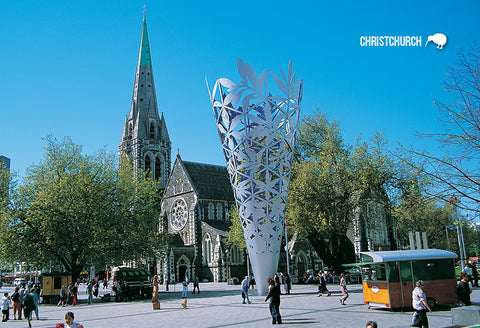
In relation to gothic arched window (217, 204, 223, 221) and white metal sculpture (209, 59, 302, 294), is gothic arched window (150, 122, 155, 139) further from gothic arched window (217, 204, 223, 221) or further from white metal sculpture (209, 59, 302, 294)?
white metal sculpture (209, 59, 302, 294)

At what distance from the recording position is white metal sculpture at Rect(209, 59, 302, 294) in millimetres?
24797

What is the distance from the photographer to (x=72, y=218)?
3048 centimetres

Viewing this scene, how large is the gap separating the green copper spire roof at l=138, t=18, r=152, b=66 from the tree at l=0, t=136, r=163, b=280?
52224 mm

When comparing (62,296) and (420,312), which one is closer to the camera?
(420,312)

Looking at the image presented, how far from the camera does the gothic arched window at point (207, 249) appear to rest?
174ft

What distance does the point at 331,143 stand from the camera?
34219 millimetres

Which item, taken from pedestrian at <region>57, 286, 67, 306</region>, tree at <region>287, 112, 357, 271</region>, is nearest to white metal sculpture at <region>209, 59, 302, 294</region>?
tree at <region>287, 112, 357, 271</region>

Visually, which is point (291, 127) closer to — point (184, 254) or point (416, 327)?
point (416, 327)

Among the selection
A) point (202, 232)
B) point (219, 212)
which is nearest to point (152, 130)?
point (219, 212)

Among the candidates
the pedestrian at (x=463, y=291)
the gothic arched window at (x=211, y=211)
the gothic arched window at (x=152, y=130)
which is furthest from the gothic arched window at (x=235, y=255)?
the gothic arched window at (x=152, y=130)

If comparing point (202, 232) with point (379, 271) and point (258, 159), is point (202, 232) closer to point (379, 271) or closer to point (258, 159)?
point (258, 159)

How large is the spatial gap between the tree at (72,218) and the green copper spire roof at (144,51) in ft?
171

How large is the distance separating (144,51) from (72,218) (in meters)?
60.4

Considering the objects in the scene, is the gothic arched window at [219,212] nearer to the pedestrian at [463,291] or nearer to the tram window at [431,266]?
the tram window at [431,266]
